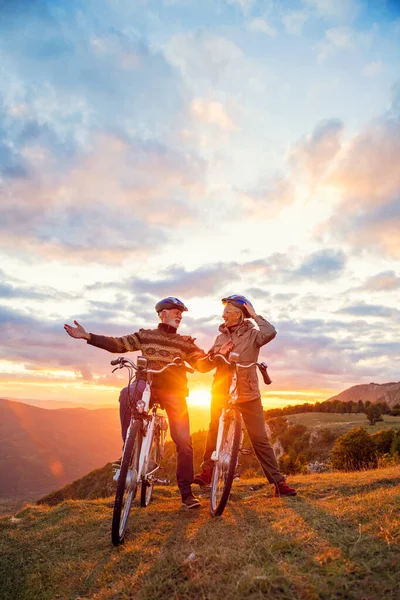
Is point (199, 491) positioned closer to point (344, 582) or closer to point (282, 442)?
point (344, 582)

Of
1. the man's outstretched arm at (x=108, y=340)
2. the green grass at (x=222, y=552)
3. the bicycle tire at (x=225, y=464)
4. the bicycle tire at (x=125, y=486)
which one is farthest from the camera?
the man's outstretched arm at (x=108, y=340)

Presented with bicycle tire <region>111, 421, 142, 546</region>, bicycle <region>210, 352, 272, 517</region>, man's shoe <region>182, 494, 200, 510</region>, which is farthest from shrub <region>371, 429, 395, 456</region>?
bicycle tire <region>111, 421, 142, 546</region>

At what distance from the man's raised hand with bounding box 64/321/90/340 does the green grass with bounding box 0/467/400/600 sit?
2.95 meters

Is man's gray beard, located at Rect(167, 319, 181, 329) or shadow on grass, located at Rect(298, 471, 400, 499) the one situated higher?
man's gray beard, located at Rect(167, 319, 181, 329)

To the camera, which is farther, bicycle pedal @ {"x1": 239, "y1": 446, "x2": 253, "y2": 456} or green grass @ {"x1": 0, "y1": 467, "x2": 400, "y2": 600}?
bicycle pedal @ {"x1": 239, "y1": 446, "x2": 253, "y2": 456}

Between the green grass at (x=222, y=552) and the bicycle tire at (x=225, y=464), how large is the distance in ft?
0.79

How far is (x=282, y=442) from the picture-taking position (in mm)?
62375

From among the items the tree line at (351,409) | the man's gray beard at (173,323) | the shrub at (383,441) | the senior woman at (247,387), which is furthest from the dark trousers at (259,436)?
the tree line at (351,409)

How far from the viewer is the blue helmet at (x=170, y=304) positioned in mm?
7102

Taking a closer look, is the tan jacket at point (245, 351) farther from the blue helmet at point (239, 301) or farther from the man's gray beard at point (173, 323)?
the man's gray beard at point (173, 323)

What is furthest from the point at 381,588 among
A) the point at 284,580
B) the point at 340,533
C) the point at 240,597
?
the point at 340,533

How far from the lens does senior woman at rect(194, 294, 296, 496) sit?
708 centimetres

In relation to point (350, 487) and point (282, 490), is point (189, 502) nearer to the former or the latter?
point (282, 490)

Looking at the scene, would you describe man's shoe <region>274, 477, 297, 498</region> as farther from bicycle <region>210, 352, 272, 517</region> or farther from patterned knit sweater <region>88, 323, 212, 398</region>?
patterned knit sweater <region>88, 323, 212, 398</region>
